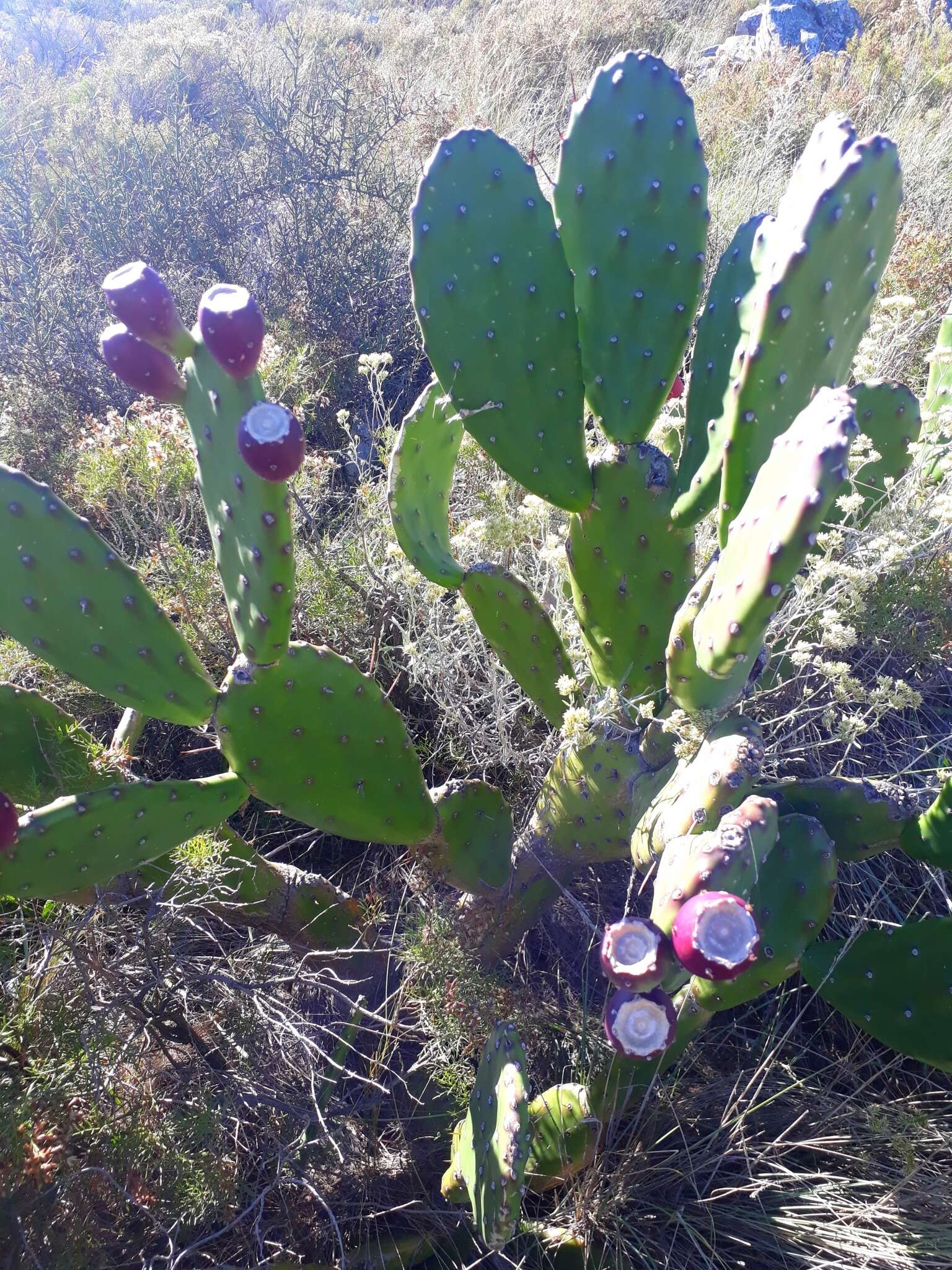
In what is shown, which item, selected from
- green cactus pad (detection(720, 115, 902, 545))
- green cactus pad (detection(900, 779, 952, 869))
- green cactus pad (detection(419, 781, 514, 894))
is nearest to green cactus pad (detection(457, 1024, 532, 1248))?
green cactus pad (detection(419, 781, 514, 894))

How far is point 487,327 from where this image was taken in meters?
1.59

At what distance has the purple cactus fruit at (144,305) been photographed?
1.17 meters

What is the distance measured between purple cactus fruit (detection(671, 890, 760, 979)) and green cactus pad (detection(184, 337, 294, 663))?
0.79m

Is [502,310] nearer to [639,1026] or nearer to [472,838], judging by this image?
[472,838]

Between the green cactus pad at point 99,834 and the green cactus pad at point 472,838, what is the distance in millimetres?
535

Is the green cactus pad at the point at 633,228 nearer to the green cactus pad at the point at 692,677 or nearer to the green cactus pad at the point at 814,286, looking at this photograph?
the green cactus pad at the point at 814,286

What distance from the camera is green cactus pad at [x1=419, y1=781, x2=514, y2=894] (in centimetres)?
179

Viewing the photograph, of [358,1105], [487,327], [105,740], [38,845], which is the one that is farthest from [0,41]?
[358,1105]

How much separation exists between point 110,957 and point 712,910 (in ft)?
4.66

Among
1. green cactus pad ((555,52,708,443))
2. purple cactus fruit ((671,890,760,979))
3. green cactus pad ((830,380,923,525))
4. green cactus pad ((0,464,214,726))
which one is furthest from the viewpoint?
green cactus pad ((830,380,923,525))

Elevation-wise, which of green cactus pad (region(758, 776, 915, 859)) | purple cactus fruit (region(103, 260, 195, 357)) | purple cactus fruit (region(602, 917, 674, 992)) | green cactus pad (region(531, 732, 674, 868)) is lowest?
green cactus pad (region(758, 776, 915, 859))

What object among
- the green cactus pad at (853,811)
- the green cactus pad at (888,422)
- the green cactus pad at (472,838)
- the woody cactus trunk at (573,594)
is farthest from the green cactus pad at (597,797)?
the green cactus pad at (888,422)

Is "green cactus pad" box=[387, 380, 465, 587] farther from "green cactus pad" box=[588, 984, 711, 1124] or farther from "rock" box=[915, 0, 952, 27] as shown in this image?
"rock" box=[915, 0, 952, 27]

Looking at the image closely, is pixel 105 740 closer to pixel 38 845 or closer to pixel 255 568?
pixel 38 845
